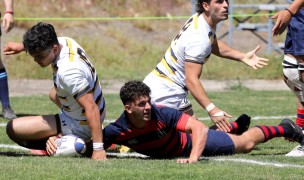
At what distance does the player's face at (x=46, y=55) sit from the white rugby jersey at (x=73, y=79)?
0.22ft

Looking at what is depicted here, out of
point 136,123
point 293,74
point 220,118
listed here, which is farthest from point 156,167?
point 293,74

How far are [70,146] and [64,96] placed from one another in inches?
19.4

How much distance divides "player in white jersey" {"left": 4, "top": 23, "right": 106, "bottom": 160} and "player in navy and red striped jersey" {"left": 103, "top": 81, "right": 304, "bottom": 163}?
29cm

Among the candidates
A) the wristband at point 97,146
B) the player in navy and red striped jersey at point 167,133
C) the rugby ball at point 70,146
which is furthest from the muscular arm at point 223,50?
the wristband at point 97,146

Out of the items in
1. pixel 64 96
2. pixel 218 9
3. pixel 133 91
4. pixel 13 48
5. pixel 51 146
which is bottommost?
pixel 51 146

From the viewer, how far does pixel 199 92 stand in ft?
29.5

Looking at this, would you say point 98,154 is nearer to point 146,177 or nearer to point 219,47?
point 146,177

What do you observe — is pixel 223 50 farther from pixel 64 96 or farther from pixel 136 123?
pixel 64 96

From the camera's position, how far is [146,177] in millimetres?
7457

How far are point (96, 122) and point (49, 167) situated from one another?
860 mm

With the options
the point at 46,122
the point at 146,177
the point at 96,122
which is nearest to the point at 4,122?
the point at 46,122

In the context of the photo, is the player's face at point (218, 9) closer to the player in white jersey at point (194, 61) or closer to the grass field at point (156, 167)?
the player in white jersey at point (194, 61)

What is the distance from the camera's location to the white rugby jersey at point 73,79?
8.69 metres

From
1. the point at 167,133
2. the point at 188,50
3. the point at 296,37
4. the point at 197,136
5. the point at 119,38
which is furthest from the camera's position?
the point at 119,38
